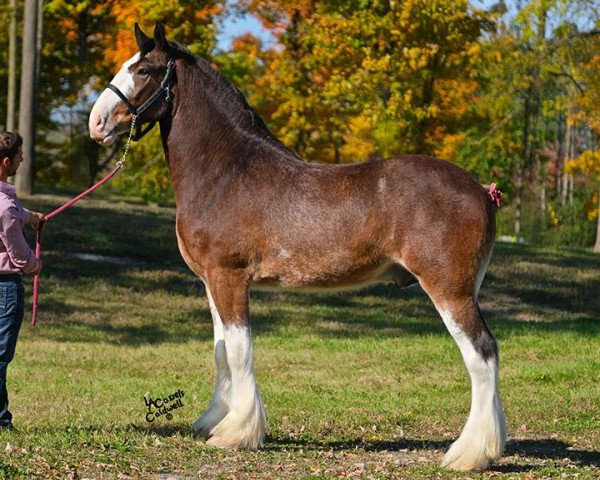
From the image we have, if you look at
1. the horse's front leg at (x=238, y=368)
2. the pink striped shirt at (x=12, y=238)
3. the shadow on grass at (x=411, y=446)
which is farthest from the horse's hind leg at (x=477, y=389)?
the pink striped shirt at (x=12, y=238)

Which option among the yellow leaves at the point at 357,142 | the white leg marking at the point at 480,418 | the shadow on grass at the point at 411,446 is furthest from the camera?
the yellow leaves at the point at 357,142

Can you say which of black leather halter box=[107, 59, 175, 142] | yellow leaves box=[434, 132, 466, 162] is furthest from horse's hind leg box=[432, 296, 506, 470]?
yellow leaves box=[434, 132, 466, 162]

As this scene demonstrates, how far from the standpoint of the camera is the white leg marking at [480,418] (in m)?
6.54

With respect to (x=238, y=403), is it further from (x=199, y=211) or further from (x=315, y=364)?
(x=315, y=364)

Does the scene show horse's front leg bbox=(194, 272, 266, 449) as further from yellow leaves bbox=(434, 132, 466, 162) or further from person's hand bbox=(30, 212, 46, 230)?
yellow leaves bbox=(434, 132, 466, 162)

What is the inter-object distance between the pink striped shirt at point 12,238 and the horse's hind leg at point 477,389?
267cm

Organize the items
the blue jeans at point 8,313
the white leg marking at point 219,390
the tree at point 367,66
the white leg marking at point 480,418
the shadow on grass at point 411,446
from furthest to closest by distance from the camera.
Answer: the tree at point 367,66, the shadow on grass at point 411,446, the white leg marking at point 219,390, the blue jeans at point 8,313, the white leg marking at point 480,418

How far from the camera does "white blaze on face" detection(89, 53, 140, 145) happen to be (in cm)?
703

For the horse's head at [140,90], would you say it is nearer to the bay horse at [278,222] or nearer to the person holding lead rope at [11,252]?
the bay horse at [278,222]

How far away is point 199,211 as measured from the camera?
7004mm

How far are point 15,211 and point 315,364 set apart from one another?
5.88m

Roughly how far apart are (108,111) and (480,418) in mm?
3118

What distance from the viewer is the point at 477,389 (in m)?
6.60

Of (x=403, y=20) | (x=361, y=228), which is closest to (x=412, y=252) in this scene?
(x=361, y=228)
